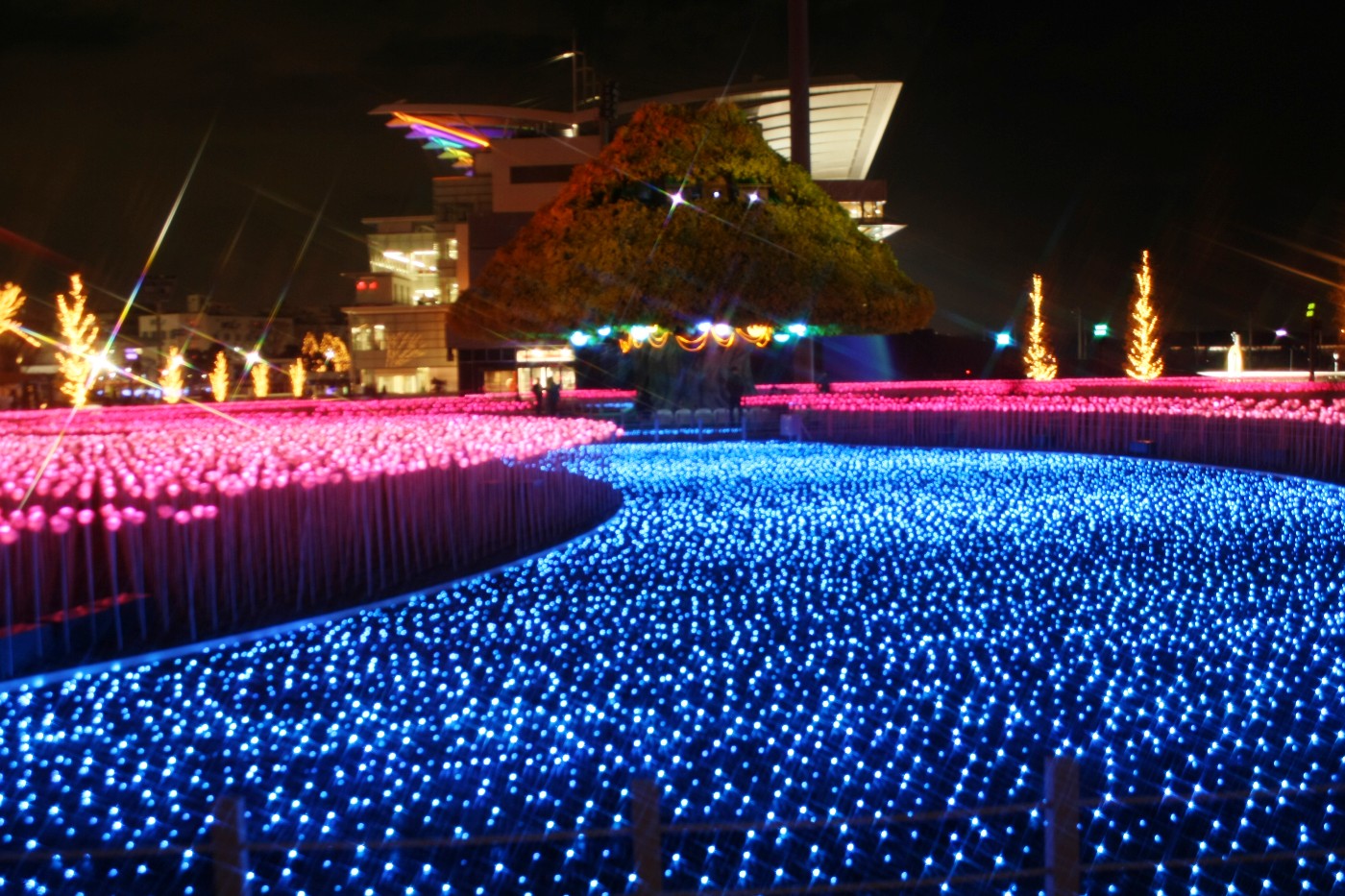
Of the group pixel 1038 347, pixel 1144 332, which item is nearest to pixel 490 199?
pixel 1038 347

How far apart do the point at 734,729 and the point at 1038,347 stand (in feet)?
166

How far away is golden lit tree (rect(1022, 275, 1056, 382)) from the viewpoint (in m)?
53.0

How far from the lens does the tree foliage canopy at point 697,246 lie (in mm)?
25578

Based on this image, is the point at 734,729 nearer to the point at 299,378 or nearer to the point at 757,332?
the point at 757,332

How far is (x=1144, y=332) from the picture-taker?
48.9 metres

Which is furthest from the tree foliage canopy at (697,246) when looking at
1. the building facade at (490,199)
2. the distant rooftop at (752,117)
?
the distant rooftop at (752,117)

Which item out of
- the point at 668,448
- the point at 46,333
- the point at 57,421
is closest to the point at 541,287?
the point at 668,448

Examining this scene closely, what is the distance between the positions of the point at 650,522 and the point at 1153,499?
5930 mm

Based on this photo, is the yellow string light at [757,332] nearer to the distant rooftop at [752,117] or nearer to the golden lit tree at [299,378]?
the distant rooftop at [752,117]

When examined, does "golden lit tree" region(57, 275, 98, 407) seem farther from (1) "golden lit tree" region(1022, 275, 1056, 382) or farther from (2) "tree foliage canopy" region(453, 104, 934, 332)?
(1) "golden lit tree" region(1022, 275, 1056, 382)

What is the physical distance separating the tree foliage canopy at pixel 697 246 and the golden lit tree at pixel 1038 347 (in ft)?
90.7

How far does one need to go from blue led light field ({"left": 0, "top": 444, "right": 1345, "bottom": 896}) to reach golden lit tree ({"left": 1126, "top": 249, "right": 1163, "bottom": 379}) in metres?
40.7

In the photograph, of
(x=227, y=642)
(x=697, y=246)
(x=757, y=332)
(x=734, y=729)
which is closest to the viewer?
(x=734, y=729)

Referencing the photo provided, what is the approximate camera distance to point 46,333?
71062 millimetres
